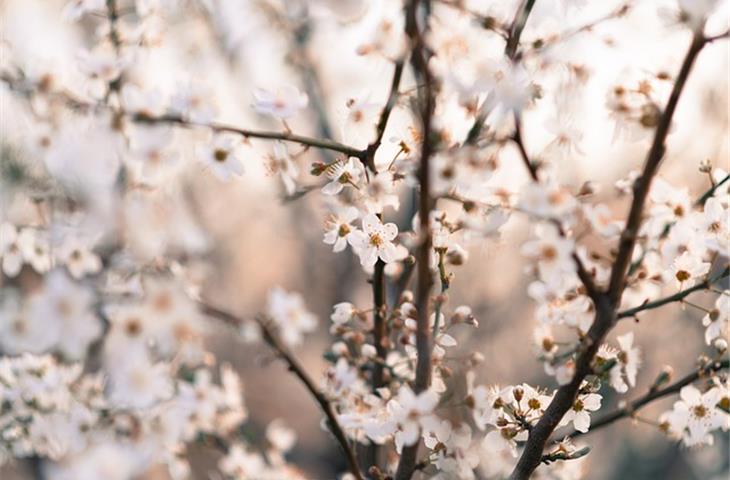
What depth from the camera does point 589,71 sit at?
1.32 metres

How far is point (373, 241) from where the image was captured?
4.16 feet

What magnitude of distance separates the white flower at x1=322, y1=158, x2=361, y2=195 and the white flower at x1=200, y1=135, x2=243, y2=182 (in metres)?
0.16

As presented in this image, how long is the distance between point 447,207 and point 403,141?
0.46 ft

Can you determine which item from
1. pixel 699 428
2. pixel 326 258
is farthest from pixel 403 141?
pixel 326 258

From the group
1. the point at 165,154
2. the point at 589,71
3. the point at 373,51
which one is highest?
the point at 589,71

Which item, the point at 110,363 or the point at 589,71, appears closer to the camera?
the point at 110,363

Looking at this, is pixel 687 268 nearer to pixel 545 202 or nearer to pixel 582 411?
pixel 582 411

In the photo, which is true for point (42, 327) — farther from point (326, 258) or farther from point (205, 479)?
point (205, 479)

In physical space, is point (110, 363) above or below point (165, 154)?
below

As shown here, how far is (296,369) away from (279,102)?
0.40 metres

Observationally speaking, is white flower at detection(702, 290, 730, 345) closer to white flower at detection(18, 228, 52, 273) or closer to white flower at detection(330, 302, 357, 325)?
white flower at detection(330, 302, 357, 325)

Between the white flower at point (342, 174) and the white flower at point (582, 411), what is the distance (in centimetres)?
44

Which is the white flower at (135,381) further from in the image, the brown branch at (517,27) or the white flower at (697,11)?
the white flower at (697,11)

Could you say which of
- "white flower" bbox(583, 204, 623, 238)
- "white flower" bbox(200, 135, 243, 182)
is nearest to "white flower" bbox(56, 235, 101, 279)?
"white flower" bbox(200, 135, 243, 182)
